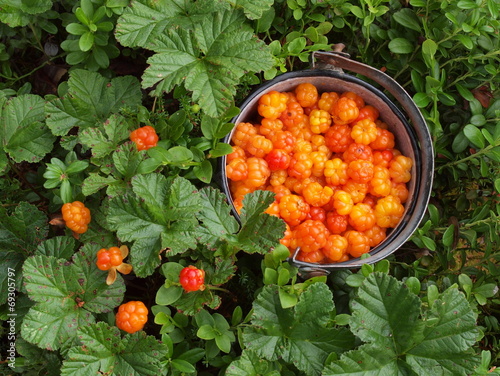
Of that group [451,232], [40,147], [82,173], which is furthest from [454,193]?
[40,147]

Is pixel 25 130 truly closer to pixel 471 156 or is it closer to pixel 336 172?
pixel 336 172

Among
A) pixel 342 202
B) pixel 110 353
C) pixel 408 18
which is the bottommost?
pixel 110 353

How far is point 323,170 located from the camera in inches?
76.8

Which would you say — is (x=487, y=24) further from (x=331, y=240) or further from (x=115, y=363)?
(x=115, y=363)

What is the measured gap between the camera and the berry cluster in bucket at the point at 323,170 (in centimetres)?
185

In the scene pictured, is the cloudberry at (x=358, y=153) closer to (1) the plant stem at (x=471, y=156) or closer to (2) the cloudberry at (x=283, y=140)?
(2) the cloudberry at (x=283, y=140)

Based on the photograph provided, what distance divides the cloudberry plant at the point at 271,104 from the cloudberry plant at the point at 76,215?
29.7 inches

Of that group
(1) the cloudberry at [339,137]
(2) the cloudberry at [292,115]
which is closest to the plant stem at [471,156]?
(1) the cloudberry at [339,137]

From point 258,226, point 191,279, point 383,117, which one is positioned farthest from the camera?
point 383,117

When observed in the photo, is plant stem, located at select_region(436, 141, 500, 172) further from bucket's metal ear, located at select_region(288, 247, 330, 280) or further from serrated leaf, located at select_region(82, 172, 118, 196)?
serrated leaf, located at select_region(82, 172, 118, 196)

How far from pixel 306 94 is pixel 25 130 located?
3.59 feet

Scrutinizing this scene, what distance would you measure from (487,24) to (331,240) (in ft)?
3.47

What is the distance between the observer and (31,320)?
1530 mm

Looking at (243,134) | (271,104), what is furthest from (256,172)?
(271,104)
